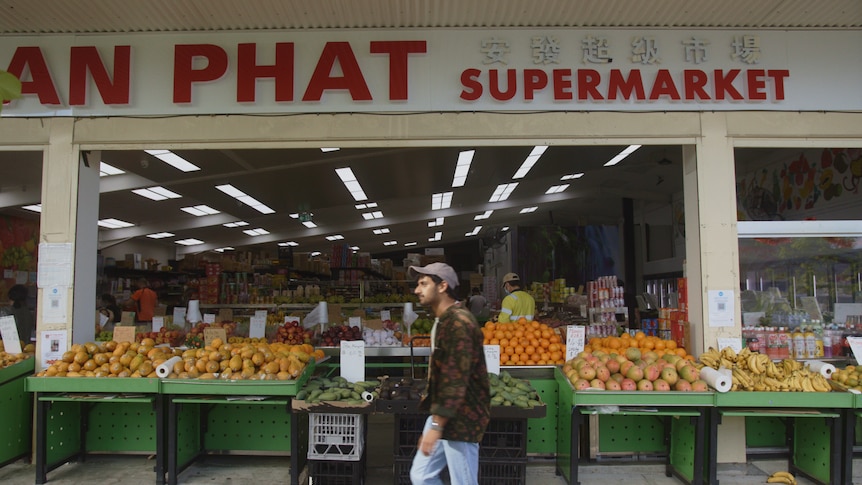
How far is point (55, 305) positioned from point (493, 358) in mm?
4149

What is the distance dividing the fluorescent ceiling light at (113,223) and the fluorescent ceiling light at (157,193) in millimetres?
3393

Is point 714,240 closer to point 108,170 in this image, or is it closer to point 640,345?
point 640,345

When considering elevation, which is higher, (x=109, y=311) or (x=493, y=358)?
(x=109, y=311)

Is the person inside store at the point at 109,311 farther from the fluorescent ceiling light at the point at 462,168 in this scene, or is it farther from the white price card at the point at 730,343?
the white price card at the point at 730,343

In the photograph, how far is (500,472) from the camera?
473cm

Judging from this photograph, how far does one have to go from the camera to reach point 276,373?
17.4 ft

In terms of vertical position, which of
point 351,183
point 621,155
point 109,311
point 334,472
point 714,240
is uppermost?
point 621,155

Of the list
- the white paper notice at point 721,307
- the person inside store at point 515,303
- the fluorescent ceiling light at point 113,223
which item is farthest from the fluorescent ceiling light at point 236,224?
the white paper notice at point 721,307

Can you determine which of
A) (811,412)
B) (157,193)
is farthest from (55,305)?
(157,193)

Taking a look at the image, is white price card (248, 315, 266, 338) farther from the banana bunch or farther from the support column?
the banana bunch

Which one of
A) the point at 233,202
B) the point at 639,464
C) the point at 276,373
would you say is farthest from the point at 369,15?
the point at 233,202

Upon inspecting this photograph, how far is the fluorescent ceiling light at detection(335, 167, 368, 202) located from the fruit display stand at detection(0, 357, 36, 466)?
237 inches

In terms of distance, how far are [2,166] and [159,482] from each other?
6.99 meters

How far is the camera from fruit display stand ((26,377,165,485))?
513 centimetres
